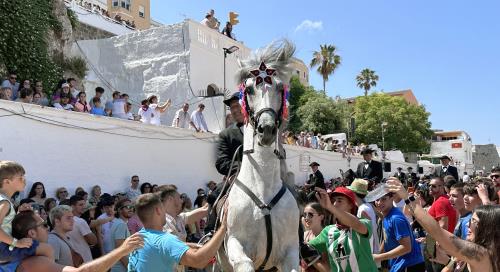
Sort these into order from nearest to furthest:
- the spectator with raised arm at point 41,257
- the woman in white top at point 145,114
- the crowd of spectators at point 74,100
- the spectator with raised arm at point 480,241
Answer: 1. the spectator with raised arm at point 480,241
2. the spectator with raised arm at point 41,257
3. the crowd of spectators at point 74,100
4. the woman in white top at point 145,114

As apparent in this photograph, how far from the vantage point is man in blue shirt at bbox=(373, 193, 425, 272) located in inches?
218

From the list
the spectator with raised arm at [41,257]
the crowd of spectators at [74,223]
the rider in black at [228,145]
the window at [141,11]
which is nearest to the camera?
the spectator with raised arm at [41,257]

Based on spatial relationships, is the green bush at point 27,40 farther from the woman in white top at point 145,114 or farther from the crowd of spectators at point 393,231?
the crowd of spectators at point 393,231

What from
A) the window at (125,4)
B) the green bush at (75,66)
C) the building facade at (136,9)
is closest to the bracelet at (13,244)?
the green bush at (75,66)

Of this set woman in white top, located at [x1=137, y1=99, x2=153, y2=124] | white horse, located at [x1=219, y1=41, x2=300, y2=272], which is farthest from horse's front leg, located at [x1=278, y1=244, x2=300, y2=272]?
woman in white top, located at [x1=137, y1=99, x2=153, y2=124]

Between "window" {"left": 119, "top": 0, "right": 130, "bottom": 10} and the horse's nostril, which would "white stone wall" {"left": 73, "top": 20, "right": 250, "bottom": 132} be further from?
"window" {"left": 119, "top": 0, "right": 130, "bottom": 10}

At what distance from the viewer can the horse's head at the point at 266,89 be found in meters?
4.57

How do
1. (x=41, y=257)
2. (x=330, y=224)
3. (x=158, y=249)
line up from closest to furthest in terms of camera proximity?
(x=158, y=249) → (x=41, y=257) → (x=330, y=224)

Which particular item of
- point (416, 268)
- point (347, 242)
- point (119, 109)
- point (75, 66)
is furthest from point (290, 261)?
point (75, 66)

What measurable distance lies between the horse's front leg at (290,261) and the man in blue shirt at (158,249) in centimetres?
75

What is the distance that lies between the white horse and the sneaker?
69 centimetres

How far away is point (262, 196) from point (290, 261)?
66 centimetres

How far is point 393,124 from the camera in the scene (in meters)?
52.2

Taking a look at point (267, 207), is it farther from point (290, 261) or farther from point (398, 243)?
point (398, 243)
